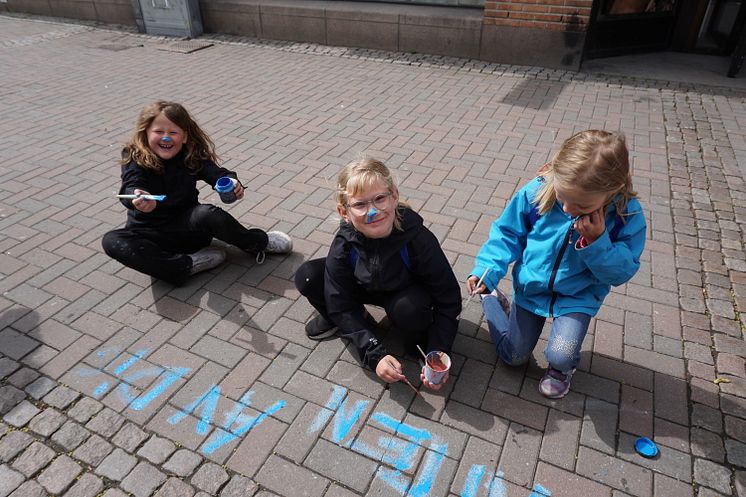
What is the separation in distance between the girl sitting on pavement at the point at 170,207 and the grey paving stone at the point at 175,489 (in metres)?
1.42

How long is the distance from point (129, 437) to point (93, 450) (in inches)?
6.1

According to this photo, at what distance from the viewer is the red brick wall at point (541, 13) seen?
281 inches

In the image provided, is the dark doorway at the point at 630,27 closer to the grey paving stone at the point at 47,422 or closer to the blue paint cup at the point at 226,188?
the blue paint cup at the point at 226,188

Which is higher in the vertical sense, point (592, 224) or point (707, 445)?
point (592, 224)

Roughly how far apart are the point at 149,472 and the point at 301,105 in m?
Answer: 5.13

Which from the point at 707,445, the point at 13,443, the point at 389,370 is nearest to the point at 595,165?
the point at 389,370

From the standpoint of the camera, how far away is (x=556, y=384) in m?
2.56

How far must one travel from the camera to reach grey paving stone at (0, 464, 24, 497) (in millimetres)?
2195

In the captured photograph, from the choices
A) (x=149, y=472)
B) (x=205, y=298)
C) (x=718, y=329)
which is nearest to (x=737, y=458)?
(x=718, y=329)

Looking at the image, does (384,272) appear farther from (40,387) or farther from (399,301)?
(40,387)

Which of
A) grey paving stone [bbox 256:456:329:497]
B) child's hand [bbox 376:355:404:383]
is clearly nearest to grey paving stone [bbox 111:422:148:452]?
grey paving stone [bbox 256:456:329:497]

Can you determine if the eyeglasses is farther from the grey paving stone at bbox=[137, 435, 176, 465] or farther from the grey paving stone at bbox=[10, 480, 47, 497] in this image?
the grey paving stone at bbox=[10, 480, 47, 497]

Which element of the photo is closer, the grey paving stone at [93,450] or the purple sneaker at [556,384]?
the grey paving stone at [93,450]

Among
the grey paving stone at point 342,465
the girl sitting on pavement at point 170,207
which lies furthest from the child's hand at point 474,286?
the girl sitting on pavement at point 170,207
